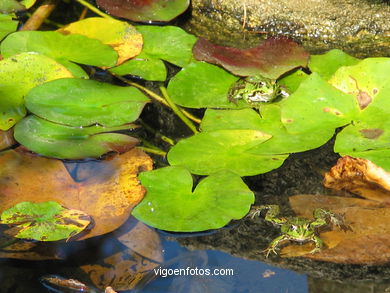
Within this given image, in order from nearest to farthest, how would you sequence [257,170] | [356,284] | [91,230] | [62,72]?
[356,284], [91,230], [257,170], [62,72]

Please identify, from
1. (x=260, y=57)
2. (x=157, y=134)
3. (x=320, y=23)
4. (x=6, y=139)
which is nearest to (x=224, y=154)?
(x=157, y=134)

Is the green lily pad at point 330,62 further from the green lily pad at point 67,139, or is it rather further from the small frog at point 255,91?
the green lily pad at point 67,139

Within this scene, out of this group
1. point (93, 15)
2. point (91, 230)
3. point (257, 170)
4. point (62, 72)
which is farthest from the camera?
point (93, 15)

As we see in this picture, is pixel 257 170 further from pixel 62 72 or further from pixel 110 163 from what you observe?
pixel 62 72

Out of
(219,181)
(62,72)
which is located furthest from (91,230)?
(62,72)

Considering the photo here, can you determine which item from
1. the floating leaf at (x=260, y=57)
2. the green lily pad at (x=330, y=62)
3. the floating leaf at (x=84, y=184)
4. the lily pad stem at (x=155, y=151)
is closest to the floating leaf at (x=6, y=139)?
the floating leaf at (x=84, y=184)
